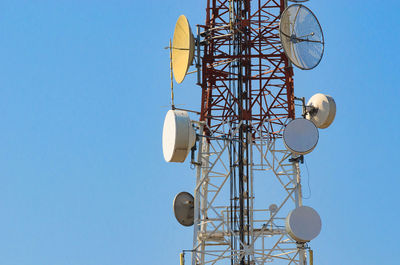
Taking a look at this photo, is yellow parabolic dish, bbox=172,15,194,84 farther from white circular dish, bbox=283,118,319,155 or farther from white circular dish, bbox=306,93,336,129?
white circular dish, bbox=306,93,336,129

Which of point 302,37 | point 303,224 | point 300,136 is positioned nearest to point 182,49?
point 302,37

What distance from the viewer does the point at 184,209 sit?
50344 millimetres

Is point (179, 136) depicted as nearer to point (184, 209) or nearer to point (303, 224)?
point (184, 209)

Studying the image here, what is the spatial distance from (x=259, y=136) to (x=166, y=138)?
4517mm

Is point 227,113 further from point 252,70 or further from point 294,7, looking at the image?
point 294,7

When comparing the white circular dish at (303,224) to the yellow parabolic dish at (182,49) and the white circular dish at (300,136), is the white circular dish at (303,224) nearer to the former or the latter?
the white circular dish at (300,136)

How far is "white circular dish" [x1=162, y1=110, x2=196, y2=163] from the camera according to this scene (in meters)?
47.5

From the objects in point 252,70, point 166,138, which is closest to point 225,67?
point 252,70

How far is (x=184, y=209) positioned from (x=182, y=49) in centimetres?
796

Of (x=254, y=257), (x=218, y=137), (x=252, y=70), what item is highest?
(x=252, y=70)

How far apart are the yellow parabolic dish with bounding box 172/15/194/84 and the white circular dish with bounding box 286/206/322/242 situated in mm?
8868

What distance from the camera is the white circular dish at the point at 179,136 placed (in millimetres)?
47500

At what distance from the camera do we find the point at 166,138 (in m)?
49.0

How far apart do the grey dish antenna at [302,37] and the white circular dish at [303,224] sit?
6.83m
